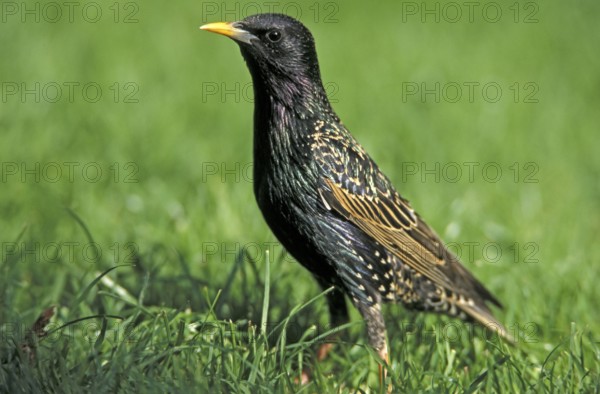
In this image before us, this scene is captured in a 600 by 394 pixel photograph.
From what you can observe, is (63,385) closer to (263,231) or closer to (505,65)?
(263,231)

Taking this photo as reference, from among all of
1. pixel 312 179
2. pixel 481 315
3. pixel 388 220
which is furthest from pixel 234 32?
pixel 481 315

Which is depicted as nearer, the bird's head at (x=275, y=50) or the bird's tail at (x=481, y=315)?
the bird's head at (x=275, y=50)

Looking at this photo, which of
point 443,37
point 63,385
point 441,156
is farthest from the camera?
point 443,37

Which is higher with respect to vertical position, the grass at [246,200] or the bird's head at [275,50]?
the bird's head at [275,50]

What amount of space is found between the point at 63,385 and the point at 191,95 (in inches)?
192

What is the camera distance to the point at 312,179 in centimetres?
430

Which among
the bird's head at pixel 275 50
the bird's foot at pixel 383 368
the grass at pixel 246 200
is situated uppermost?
the bird's head at pixel 275 50

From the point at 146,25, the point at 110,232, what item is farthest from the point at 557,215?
the point at 146,25

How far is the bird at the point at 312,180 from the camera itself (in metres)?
4.29

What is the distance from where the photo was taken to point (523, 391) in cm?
384

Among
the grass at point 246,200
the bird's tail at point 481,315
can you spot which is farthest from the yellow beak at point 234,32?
the bird's tail at point 481,315

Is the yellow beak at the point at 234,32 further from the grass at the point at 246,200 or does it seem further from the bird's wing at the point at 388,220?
the grass at the point at 246,200

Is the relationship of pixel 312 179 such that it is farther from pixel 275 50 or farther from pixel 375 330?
pixel 375 330

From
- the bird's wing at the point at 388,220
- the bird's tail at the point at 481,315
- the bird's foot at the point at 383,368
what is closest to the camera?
the bird's foot at the point at 383,368
